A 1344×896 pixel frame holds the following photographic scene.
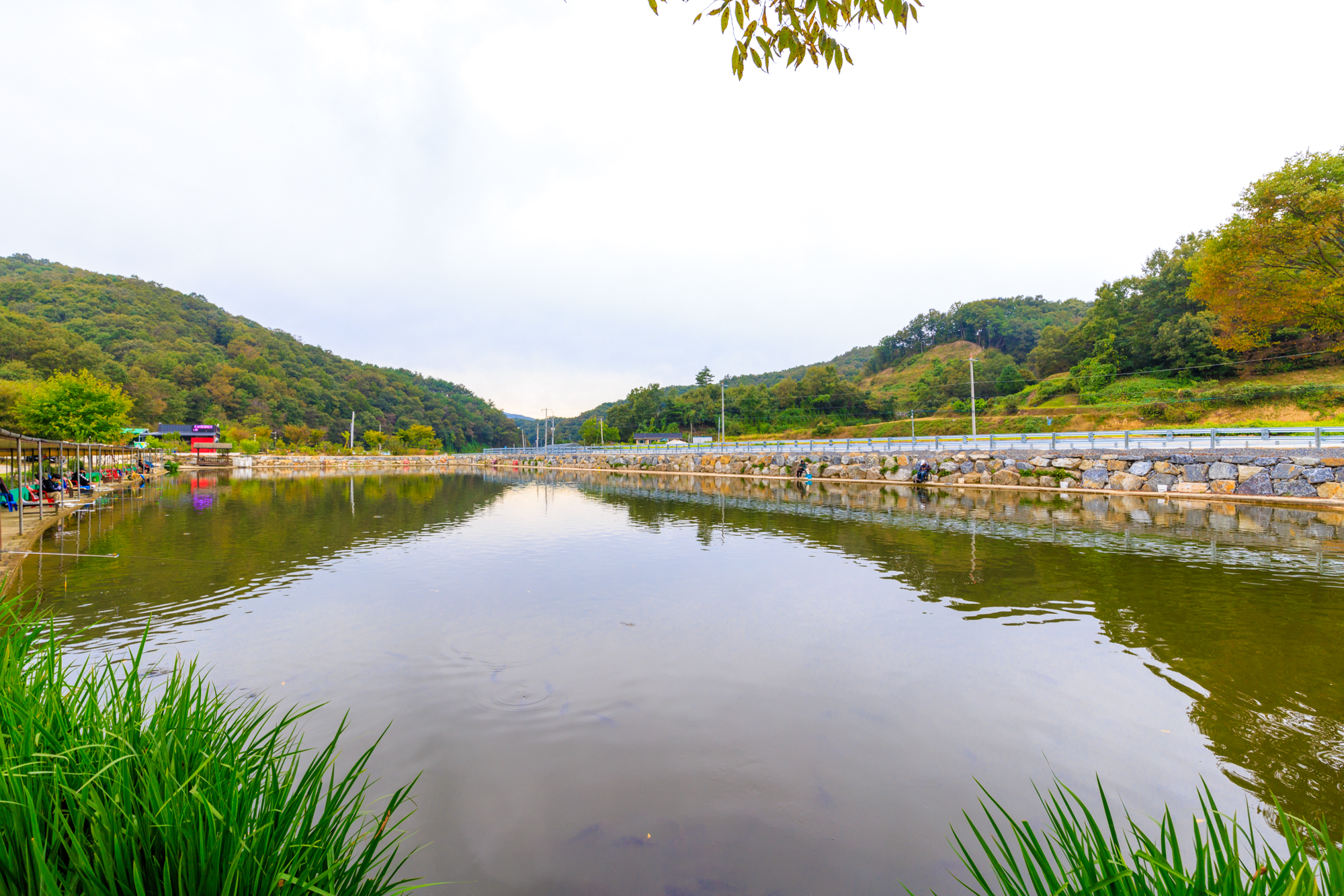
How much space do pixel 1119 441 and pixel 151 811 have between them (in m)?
25.7

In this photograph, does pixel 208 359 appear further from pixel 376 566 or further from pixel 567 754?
pixel 567 754

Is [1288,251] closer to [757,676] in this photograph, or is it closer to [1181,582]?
[1181,582]

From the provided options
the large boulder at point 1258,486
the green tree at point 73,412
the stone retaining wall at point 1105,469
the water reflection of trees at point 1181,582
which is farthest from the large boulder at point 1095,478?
the green tree at point 73,412

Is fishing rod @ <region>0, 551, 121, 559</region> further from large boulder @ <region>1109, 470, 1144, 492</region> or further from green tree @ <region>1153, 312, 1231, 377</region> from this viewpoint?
green tree @ <region>1153, 312, 1231, 377</region>

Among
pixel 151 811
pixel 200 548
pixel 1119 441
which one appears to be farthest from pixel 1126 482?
pixel 200 548

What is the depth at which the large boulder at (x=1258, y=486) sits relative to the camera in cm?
1680

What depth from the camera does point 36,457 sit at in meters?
24.2

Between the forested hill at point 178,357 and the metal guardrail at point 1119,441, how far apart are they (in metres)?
71.7

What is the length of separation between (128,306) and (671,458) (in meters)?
85.4

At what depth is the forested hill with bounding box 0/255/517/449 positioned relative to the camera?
64.4m

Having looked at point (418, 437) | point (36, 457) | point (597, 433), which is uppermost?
point (418, 437)

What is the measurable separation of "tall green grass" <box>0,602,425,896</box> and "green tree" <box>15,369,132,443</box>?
130 feet

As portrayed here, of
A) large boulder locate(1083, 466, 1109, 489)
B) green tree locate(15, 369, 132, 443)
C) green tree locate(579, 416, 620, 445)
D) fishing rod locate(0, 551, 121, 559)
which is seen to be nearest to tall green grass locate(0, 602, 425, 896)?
fishing rod locate(0, 551, 121, 559)

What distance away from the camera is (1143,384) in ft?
141
